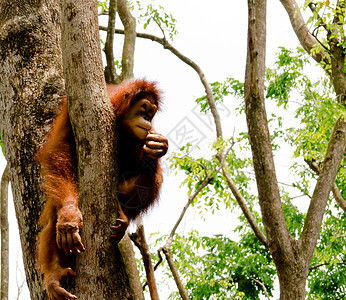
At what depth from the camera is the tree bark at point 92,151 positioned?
1.46 meters

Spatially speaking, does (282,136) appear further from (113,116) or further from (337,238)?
(113,116)

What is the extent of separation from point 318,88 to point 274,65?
1519 mm

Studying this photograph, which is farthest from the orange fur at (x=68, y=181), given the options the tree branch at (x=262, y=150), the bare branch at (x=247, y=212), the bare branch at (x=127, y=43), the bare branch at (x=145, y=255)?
the bare branch at (x=247, y=212)

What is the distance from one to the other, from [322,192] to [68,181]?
263 cm

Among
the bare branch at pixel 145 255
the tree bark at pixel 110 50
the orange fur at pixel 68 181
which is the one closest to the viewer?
the orange fur at pixel 68 181

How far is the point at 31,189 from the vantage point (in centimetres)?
172

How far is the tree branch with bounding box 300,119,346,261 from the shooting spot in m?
3.49

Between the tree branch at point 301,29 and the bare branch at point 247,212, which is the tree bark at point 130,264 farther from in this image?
the tree branch at point 301,29

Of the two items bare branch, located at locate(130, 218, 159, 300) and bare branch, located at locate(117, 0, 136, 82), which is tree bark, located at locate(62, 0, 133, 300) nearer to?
bare branch, located at locate(130, 218, 159, 300)

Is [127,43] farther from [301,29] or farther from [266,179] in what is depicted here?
[301,29]

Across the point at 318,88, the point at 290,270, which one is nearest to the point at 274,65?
the point at 318,88

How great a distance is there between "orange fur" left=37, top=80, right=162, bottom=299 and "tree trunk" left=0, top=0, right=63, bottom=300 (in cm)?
4

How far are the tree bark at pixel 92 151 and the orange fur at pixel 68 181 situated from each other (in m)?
0.09

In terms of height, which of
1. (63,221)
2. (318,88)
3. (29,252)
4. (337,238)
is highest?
(318,88)
